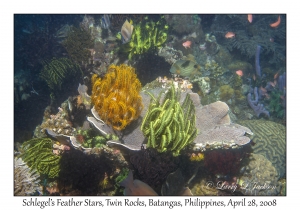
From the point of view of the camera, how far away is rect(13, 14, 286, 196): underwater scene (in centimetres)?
415

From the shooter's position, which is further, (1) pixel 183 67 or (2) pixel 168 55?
(2) pixel 168 55

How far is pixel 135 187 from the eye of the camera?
154 inches

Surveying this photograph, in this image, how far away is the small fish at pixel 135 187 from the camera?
388 centimetres

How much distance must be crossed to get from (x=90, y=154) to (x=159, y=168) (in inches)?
52.2

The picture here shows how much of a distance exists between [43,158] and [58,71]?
155 inches

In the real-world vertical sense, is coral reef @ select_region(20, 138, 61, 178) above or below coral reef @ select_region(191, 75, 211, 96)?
below

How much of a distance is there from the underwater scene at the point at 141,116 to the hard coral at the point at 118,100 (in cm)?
2

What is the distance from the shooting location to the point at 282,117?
8477 millimetres

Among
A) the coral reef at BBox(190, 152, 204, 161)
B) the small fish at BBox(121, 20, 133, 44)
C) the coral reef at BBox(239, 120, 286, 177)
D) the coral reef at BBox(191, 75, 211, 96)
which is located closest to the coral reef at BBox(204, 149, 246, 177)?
the coral reef at BBox(190, 152, 204, 161)

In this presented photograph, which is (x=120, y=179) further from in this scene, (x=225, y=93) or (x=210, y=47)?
(x=210, y=47)

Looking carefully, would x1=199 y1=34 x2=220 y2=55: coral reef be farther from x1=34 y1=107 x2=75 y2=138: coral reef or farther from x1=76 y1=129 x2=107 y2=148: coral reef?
x1=76 y1=129 x2=107 y2=148: coral reef

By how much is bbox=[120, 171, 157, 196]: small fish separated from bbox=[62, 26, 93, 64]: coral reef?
206 inches

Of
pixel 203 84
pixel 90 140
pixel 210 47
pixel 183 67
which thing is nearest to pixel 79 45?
pixel 183 67
